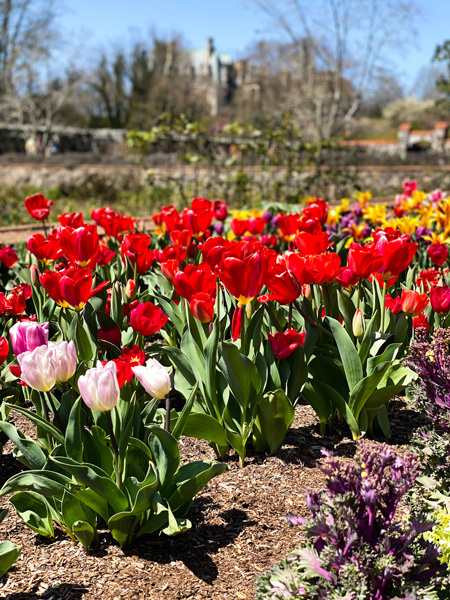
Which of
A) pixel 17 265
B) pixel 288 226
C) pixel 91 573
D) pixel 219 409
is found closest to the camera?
pixel 91 573

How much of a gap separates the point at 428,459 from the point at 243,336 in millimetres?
811

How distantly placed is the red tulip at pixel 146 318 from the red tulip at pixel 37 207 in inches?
84.2

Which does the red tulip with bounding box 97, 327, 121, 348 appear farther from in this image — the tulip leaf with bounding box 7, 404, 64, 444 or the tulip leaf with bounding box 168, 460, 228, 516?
the tulip leaf with bounding box 168, 460, 228, 516

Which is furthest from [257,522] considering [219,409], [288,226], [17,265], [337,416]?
[17,265]

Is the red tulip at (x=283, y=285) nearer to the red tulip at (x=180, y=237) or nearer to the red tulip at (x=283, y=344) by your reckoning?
the red tulip at (x=283, y=344)

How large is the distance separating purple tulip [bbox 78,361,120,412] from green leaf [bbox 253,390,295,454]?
80 cm

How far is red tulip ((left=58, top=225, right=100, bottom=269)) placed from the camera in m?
2.89

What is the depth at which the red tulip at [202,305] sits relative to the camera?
2334 millimetres

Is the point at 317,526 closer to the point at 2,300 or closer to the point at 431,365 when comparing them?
the point at 431,365

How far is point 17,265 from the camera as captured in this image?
4.09 meters

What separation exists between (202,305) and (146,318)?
0.68 ft

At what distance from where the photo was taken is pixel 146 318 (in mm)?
2314

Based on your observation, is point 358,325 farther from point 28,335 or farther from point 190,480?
point 28,335

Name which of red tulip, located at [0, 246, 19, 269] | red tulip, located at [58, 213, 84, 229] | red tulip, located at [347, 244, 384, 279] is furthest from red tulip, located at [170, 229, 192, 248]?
red tulip, located at [347, 244, 384, 279]
